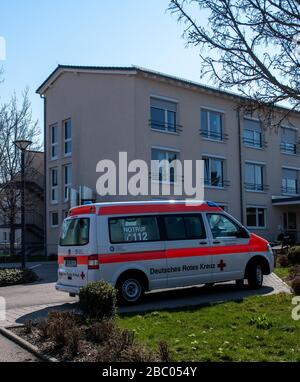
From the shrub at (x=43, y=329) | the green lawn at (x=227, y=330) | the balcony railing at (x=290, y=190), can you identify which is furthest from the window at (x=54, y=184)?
the shrub at (x=43, y=329)

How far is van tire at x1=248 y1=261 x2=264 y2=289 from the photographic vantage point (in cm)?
1329

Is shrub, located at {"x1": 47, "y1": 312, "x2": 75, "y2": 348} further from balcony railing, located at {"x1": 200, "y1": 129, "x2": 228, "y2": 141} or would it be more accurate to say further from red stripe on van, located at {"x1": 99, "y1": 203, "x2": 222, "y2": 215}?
balcony railing, located at {"x1": 200, "y1": 129, "x2": 228, "y2": 141}

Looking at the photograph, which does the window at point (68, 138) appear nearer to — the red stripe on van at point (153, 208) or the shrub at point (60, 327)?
the red stripe on van at point (153, 208)

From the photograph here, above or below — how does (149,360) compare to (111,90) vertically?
below

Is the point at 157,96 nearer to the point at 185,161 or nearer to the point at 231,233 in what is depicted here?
the point at 185,161

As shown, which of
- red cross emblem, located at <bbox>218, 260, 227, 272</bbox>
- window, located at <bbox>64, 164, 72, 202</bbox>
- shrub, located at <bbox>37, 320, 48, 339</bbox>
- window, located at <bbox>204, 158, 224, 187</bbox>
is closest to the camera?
shrub, located at <bbox>37, 320, 48, 339</bbox>

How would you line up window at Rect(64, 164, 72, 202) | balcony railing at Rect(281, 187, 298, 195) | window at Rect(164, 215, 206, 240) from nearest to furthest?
window at Rect(164, 215, 206, 240)
window at Rect(64, 164, 72, 202)
balcony railing at Rect(281, 187, 298, 195)

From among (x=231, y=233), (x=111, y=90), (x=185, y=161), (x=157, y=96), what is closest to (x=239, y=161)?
(x=185, y=161)

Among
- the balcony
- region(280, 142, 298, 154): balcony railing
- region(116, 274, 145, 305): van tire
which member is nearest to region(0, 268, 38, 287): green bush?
region(116, 274, 145, 305): van tire

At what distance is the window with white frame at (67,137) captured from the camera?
3161 cm

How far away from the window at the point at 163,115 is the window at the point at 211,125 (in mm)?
2440

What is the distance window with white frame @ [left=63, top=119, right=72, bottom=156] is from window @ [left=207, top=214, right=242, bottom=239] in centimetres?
1938
